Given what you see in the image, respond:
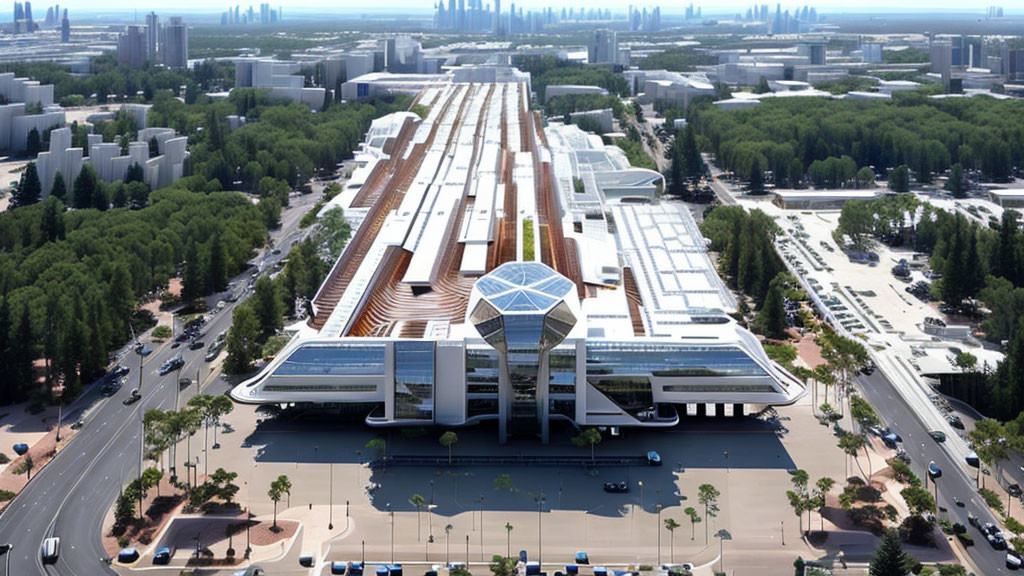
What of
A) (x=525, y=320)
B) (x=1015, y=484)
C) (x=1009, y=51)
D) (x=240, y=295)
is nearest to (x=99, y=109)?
(x=240, y=295)

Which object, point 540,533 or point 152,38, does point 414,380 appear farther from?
point 152,38

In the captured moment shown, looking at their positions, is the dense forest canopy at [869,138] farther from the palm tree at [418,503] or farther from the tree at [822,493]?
the palm tree at [418,503]

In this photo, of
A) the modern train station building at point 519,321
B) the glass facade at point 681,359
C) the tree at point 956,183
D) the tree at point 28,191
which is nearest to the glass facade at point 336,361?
the modern train station building at point 519,321

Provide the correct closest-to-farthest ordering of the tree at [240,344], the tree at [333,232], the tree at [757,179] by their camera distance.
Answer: the tree at [240,344], the tree at [333,232], the tree at [757,179]

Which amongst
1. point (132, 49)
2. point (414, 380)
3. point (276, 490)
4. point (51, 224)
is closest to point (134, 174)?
point (51, 224)

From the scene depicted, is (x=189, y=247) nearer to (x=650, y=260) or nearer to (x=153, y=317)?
(x=153, y=317)
